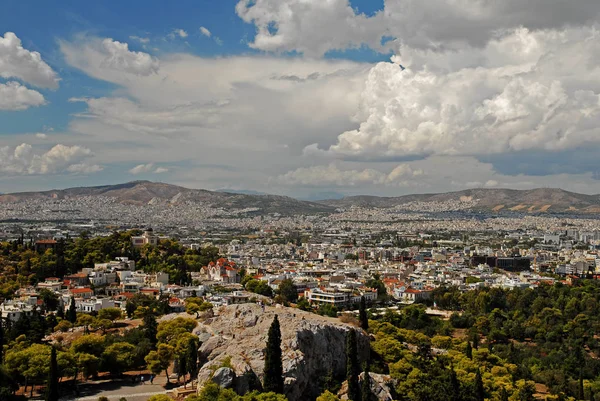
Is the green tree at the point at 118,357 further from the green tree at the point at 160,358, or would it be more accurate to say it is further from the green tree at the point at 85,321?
the green tree at the point at 85,321

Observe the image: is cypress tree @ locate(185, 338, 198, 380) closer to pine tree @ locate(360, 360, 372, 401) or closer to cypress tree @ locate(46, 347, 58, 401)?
cypress tree @ locate(46, 347, 58, 401)

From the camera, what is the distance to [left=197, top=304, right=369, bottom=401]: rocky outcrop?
26.1 m

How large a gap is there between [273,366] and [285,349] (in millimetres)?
1978

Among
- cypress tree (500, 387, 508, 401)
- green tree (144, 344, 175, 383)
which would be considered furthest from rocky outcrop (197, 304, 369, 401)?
cypress tree (500, 387, 508, 401)

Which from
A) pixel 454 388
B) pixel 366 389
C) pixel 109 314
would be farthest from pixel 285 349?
pixel 109 314

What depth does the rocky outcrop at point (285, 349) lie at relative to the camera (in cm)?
2612

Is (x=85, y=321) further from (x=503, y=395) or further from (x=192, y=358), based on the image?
(x=503, y=395)

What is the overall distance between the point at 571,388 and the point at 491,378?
267 inches

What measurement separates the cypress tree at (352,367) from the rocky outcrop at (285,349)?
1212 mm

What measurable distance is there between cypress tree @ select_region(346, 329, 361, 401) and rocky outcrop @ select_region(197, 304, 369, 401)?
121cm

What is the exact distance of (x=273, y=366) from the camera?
Result: 25.6 meters

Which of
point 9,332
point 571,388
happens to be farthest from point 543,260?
point 9,332

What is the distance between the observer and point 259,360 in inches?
1052

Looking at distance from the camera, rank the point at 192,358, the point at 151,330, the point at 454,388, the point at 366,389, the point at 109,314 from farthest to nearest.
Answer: the point at 109,314 < the point at 151,330 < the point at 192,358 < the point at 454,388 < the point at 366,389
